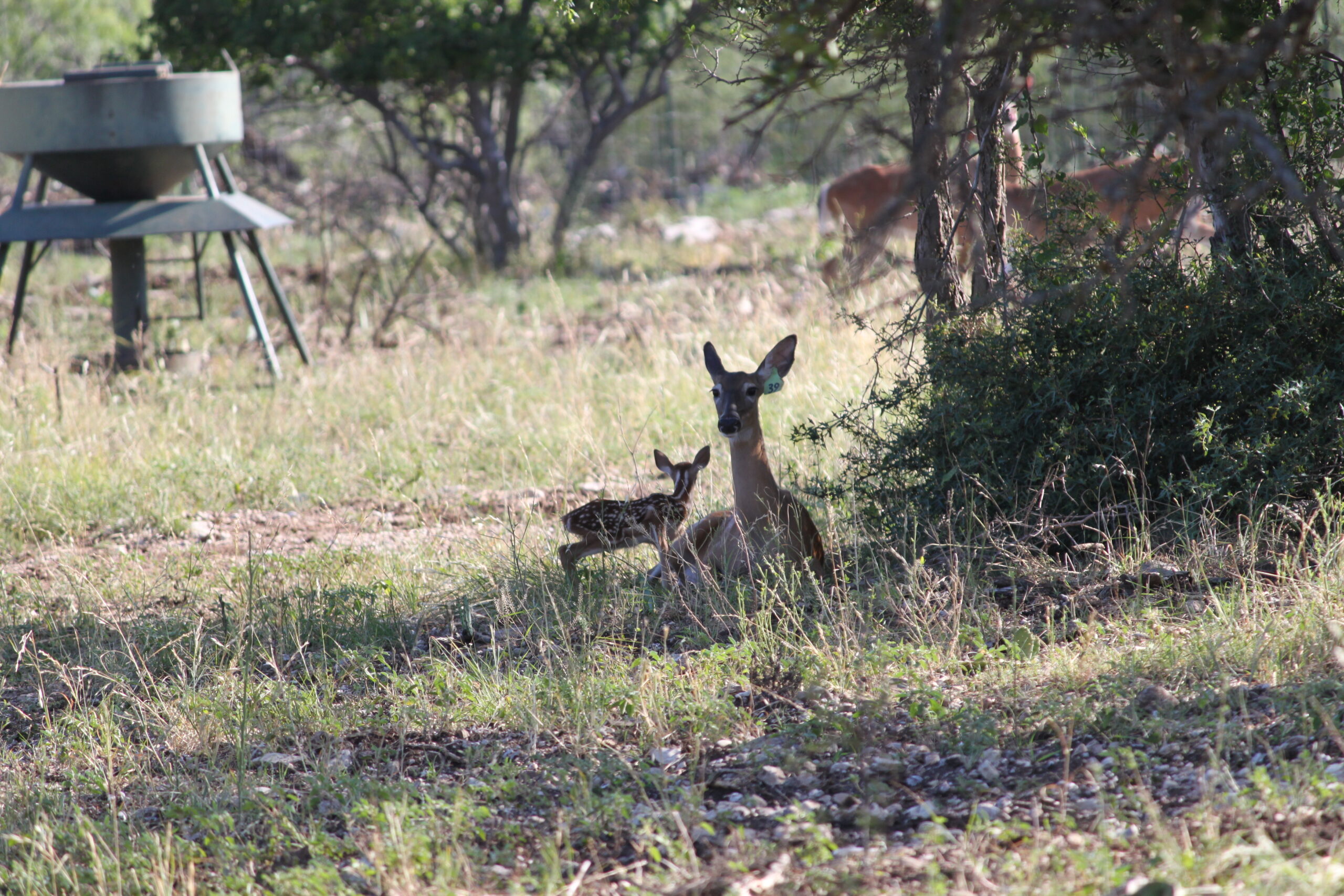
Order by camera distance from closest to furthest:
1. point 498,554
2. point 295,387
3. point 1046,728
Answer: point 1046,728, point 498,554, point 295,387

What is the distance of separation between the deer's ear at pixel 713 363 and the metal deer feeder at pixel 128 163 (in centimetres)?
533

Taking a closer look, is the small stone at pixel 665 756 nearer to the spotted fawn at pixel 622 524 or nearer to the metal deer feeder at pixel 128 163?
the spotted fawn at pixel 622 524

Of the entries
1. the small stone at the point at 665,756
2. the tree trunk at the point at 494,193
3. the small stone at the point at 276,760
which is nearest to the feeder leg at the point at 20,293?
the tree trunk at the point at 494,193

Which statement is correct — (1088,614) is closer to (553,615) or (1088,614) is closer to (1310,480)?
(1310,480)

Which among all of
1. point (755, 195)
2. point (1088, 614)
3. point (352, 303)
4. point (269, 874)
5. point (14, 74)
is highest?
point (14, 74)

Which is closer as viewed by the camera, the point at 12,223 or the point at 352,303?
the point at 12,223

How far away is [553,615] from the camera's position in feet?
16.6

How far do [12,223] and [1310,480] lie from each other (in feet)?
28.6

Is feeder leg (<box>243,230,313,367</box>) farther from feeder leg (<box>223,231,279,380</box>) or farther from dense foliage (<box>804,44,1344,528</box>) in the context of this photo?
dense foliage (<box>804,44,1344,528</box>)

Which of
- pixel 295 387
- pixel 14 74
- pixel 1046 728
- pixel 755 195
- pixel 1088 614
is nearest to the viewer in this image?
pixel 1046 728

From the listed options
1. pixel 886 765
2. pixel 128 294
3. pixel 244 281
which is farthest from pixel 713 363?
pixel 128 294

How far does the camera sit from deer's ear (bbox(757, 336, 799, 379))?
207 inches

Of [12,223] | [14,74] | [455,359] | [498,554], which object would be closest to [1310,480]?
[498,554]

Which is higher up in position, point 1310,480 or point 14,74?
point 14,74
